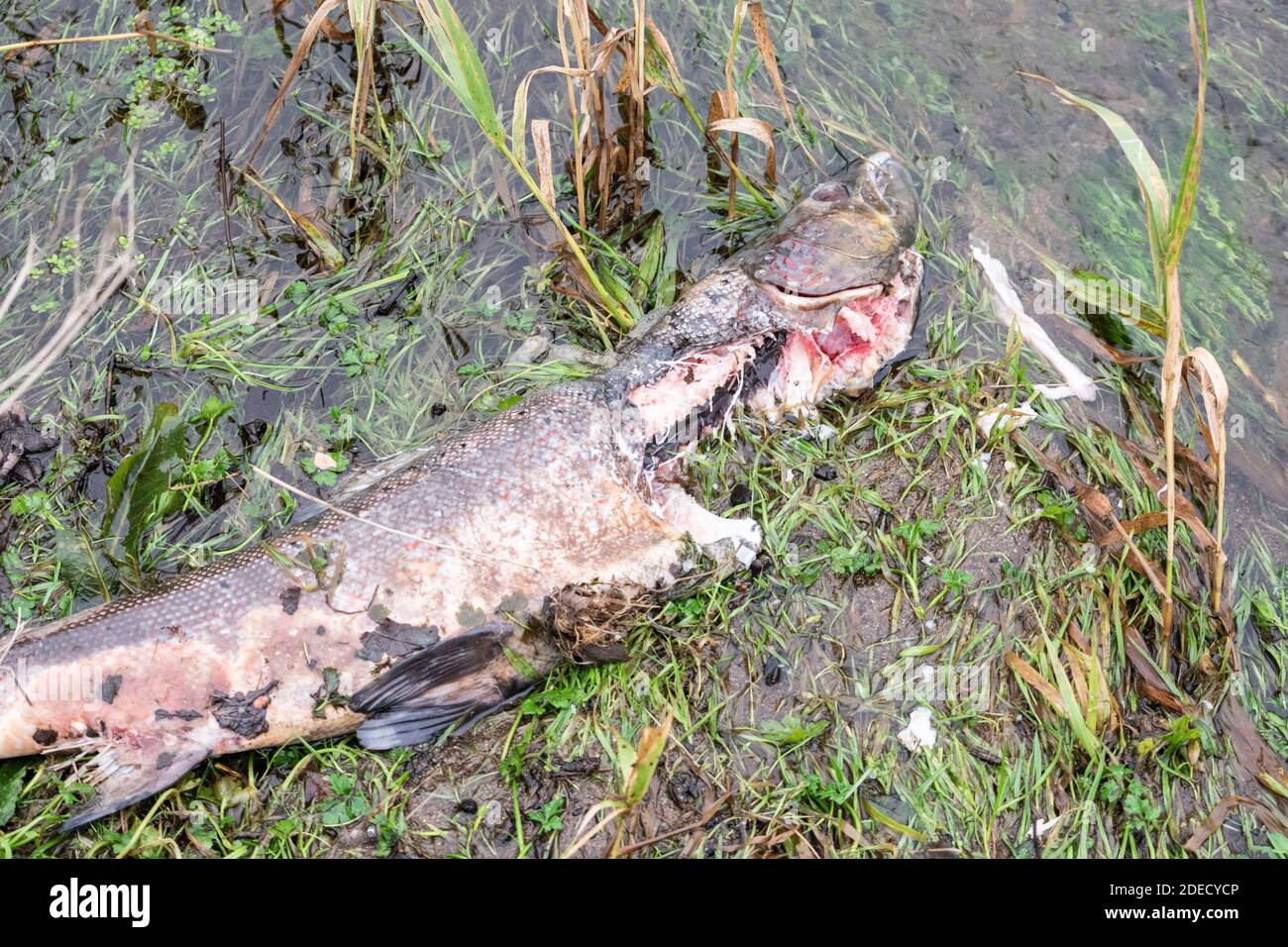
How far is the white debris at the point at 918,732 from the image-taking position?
3.51m

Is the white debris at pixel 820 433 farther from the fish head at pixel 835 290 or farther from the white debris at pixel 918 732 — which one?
the white debris at pixel 918 732

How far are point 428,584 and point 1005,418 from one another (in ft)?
8.14

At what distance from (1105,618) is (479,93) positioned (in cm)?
306

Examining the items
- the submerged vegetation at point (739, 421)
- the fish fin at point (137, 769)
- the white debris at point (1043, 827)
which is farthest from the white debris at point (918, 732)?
the fish fin at point (137, 769)

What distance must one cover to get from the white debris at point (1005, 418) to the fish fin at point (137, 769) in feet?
10.8

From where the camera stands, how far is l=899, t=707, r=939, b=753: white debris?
11.5ft

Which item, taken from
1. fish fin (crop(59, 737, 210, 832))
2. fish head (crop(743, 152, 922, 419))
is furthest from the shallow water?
fish fin (crop(59, 737, 210, 832))

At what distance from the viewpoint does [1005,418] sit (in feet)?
13.4

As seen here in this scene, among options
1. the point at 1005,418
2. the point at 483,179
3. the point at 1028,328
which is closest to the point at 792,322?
the point at 1005,418

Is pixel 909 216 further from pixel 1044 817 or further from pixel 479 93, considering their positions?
pixel 1044 817

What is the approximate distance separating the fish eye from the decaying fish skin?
43cm

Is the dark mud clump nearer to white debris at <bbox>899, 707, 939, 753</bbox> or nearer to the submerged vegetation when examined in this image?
the submerged vegetation

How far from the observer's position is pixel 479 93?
3398 millimetres

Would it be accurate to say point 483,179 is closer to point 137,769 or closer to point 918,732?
point 137,769
